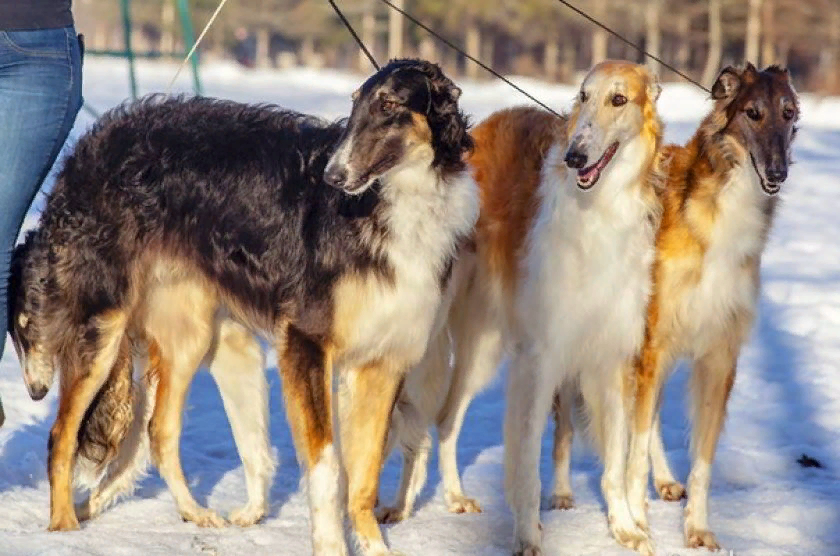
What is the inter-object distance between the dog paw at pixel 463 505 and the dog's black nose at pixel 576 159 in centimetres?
150

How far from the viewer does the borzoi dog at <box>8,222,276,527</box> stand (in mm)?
4688

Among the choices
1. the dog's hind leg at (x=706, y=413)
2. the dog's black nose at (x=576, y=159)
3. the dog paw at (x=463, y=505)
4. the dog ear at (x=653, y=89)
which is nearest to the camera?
the dog's black nose at (x=576, y=159)

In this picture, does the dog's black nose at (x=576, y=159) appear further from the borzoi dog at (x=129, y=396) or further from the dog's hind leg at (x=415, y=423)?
the borzoi dog at (x=129, y=396)

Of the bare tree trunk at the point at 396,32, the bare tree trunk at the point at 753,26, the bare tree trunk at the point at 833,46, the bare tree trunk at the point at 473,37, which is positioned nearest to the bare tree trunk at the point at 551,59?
the bare tree trunk at the point at 473,37

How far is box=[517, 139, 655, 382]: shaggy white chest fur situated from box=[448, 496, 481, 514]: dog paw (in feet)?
2.40

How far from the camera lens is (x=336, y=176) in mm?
4008

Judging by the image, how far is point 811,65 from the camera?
167 ft

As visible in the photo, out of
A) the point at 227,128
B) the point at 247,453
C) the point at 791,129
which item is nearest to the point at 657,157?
the point at 791,129

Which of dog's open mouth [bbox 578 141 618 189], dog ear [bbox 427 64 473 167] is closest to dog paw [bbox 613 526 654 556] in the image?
dog's open mouth [bbox 578 141 618 189]

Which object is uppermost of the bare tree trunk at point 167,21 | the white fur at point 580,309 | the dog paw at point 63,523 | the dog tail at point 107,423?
the white fur at point 580,309

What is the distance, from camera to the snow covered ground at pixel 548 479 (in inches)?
179

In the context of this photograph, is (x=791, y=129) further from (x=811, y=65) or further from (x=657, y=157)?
(x=811, y=65)

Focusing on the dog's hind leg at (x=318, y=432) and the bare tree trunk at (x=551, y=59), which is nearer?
the dog's hind leg at (x=318, y=432)

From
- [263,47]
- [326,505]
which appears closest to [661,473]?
[326,505]
